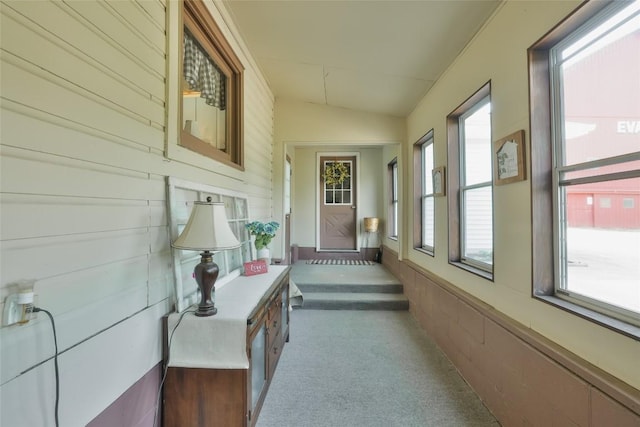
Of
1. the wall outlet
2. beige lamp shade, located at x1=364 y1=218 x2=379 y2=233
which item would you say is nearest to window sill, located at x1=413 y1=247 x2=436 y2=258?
beige lamp shade, located at x1=364 y1=218 x2=379 y2=233

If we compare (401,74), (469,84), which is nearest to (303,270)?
(401,74)

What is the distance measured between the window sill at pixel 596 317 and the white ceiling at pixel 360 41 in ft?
6.29

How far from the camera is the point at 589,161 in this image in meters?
1.37

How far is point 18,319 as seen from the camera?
833 millimetres

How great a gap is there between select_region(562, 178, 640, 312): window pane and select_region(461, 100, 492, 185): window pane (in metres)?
0.86

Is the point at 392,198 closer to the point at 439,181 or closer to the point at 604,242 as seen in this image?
the point at 439,181

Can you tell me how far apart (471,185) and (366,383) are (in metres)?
1.91

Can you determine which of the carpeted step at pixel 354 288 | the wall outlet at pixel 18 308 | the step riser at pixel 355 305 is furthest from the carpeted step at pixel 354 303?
the wall outlet at pixel 18 308

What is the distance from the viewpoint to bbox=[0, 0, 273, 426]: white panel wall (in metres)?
0.85

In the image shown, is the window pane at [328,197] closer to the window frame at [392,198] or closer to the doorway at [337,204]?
the doorway at [337,204]

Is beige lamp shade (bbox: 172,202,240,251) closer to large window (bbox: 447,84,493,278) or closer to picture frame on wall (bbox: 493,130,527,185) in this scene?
picture frame on wall (bbox: 493,130,527,185)

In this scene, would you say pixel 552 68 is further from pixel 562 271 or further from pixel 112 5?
pixel 112 5

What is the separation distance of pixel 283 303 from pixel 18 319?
Result: 1980mm

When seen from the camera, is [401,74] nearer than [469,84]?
No
